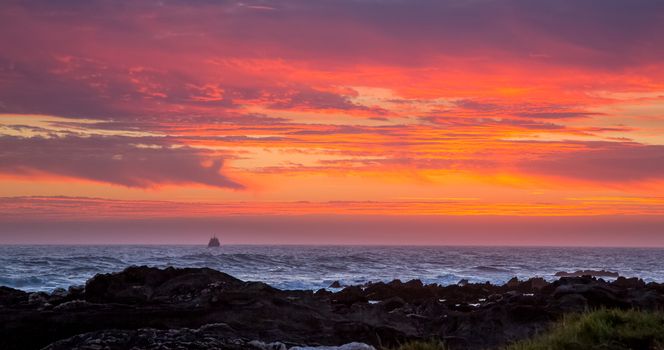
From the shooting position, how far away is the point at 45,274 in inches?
1969

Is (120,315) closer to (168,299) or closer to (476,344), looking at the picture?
(168,299)

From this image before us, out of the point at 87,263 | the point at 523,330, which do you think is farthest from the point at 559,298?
the point at 87,263

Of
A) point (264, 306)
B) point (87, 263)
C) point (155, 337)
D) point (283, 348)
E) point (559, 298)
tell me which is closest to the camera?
point (155, 337)

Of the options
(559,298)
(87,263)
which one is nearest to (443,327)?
(559,298)

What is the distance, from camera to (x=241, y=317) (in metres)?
15.6

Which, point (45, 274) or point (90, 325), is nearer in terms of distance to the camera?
point (90, 325)

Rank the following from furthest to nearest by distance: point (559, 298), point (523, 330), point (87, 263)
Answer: point (87, 263) → point (559, 298) → point (523, 330)

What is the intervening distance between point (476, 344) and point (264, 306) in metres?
4.67

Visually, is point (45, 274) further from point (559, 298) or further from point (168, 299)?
point (559, 298)

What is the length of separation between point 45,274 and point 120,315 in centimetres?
3769

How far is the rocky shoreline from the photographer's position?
14180 mm

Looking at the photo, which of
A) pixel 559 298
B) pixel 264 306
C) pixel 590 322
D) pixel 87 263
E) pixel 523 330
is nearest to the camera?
pixel 590 322

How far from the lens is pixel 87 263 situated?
61.3 m

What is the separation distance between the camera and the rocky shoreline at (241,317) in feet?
46.5
